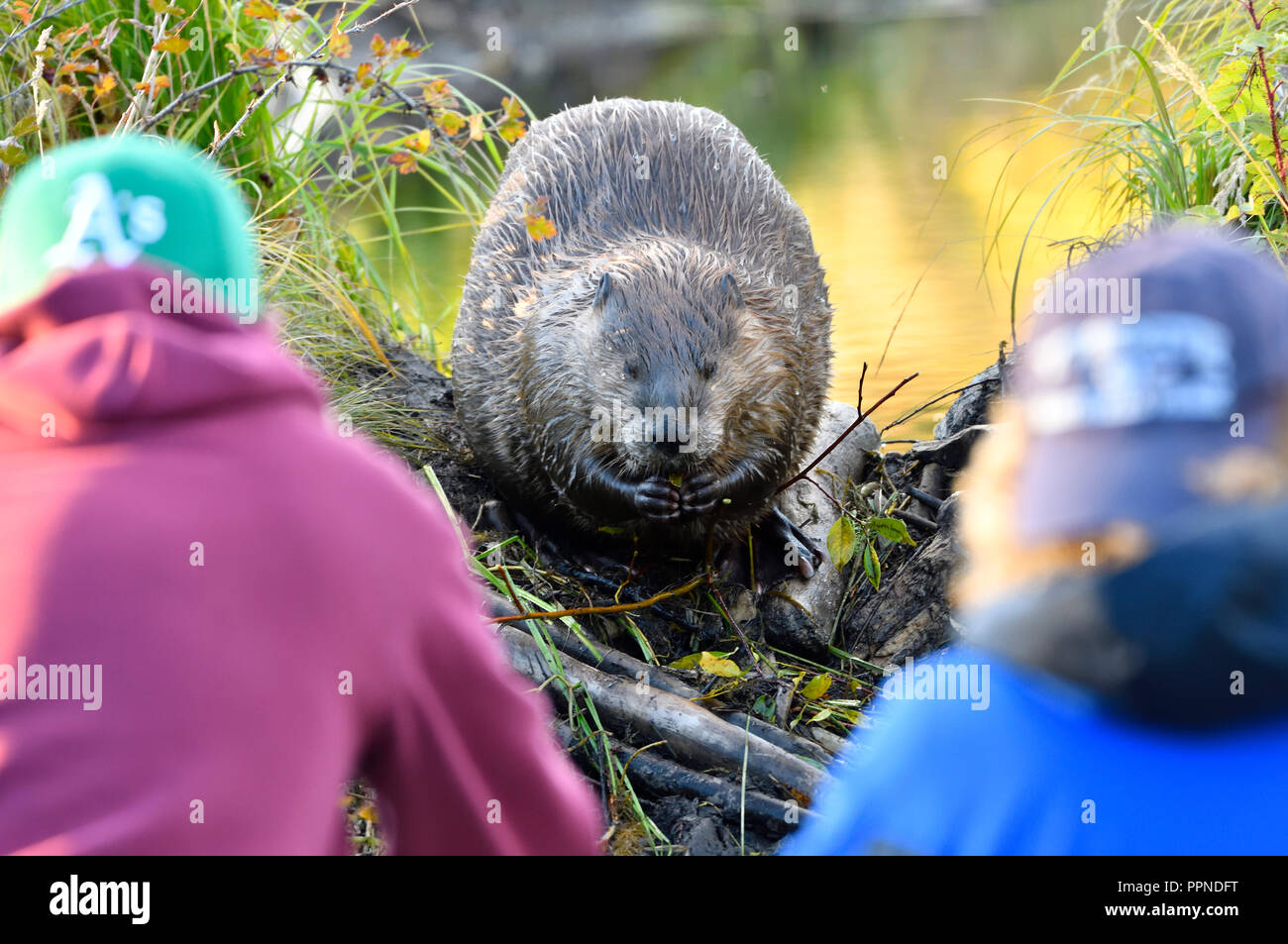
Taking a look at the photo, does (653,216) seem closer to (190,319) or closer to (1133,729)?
(190,319)

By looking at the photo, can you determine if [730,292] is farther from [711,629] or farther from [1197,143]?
[1197,143]

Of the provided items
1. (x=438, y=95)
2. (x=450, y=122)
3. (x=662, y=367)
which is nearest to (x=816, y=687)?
(x=662, y=367)

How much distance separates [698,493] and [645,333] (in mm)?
419

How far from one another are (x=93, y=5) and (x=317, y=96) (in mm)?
865

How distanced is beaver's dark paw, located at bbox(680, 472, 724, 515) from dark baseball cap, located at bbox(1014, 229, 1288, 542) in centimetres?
218

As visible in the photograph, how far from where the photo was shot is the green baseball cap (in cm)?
121

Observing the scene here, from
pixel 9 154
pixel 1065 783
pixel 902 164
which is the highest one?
pixel 902 164

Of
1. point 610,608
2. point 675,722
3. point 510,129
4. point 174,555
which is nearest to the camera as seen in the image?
point 174,555

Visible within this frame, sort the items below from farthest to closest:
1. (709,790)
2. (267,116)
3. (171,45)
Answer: (267,116) → (171,45) → (709,790)

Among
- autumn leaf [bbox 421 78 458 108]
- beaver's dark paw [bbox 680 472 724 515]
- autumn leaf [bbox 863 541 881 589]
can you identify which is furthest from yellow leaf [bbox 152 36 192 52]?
autumn leaf [bbox 863 541 881 589]

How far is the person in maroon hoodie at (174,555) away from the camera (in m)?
1.15

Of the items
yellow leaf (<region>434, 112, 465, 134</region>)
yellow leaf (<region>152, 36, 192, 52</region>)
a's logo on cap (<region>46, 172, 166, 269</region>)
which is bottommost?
a's logo on cap (<region>46, 172, 166, 269</region>)

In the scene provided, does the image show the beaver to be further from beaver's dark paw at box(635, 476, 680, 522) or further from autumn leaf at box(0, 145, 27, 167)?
autumn leaf at box(0, 145, 27, 167)

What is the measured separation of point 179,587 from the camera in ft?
3.84
